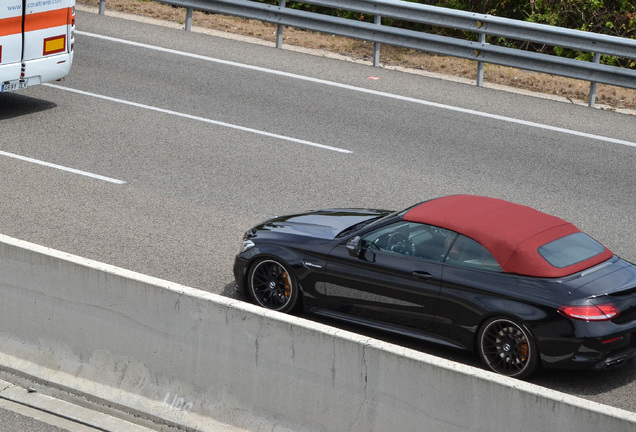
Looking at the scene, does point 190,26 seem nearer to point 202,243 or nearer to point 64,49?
point 64,49

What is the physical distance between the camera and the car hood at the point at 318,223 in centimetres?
836

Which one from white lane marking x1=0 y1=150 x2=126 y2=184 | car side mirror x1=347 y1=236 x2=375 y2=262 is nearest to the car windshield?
car side mirror x1=347 y1=236 x2=375 y2=262

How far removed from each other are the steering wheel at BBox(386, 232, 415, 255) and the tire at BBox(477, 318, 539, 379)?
2.96ft

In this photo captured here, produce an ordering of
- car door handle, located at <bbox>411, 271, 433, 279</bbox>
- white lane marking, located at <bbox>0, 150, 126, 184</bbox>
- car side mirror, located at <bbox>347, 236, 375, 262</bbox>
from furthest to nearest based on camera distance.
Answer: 1. white lane marking, located at <bbox>0, 150, 126, 184</bbox>
2. car side mirror, located at <bbox>347, 236, 375, 262</bbox>
3. car door handle, located at <bbox>411, 271, 433, 279</bbox>

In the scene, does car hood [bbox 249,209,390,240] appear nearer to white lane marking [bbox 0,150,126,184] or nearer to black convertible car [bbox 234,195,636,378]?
black convertible car [bbox 234,195,636,378]

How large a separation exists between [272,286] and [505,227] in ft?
6.98

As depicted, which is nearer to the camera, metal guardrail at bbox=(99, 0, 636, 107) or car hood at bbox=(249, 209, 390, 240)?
car hood at bbox=(249, 209, 390, 240)

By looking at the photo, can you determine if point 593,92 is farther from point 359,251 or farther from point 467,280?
point 467,280

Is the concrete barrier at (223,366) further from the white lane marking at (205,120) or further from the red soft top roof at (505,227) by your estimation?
the white lane marking at (205,120)

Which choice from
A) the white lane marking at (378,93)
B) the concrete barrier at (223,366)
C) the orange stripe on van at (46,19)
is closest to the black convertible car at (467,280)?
the concrete barrier at (223,366)

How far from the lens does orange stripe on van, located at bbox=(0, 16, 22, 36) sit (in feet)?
41.5

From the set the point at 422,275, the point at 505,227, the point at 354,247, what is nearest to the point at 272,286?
the point at 354,247

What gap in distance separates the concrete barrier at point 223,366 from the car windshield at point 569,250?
1.88 metres

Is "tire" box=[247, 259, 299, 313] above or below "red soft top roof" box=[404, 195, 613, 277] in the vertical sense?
below
